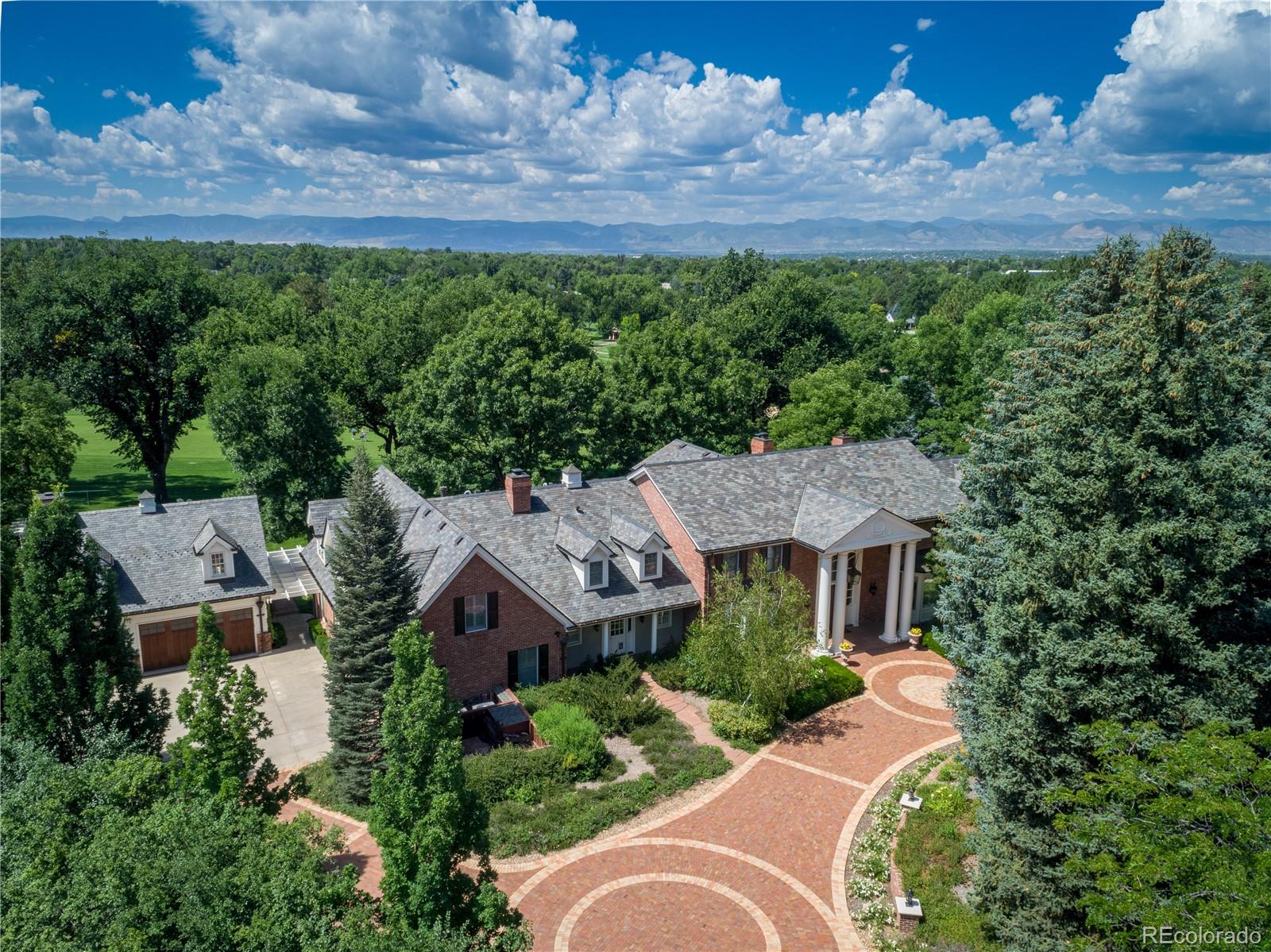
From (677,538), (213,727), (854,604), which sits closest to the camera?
(213,727)

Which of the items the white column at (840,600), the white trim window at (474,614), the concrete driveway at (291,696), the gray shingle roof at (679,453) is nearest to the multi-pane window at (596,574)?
the white trim window at (474,614)

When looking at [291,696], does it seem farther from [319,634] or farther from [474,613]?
[474,613]

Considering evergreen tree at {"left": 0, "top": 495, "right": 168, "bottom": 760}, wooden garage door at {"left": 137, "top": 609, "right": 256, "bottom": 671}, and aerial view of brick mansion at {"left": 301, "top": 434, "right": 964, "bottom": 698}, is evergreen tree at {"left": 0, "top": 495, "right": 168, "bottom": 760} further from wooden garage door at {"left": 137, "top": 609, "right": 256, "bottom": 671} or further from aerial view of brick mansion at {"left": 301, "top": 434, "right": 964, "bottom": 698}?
wooden garage door at {"left": 137, "top": 609, "right": 256, "bottom": 671}

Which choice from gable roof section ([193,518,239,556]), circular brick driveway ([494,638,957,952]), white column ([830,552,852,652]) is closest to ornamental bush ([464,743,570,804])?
circular brick driveway ([494,638,957,952])

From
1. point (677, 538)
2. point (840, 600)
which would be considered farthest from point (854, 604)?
point (677, 538)

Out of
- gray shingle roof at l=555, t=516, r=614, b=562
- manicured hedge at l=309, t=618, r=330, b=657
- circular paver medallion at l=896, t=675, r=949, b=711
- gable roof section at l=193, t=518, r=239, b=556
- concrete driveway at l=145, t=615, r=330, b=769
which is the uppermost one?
gray shingle roof at l=555, t=516, r=614, b=562

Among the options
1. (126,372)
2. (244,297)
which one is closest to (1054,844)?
(126,372)

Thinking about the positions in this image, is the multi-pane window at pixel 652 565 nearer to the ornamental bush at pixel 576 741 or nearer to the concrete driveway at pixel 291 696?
the ornamental bush at pixel 576 741
